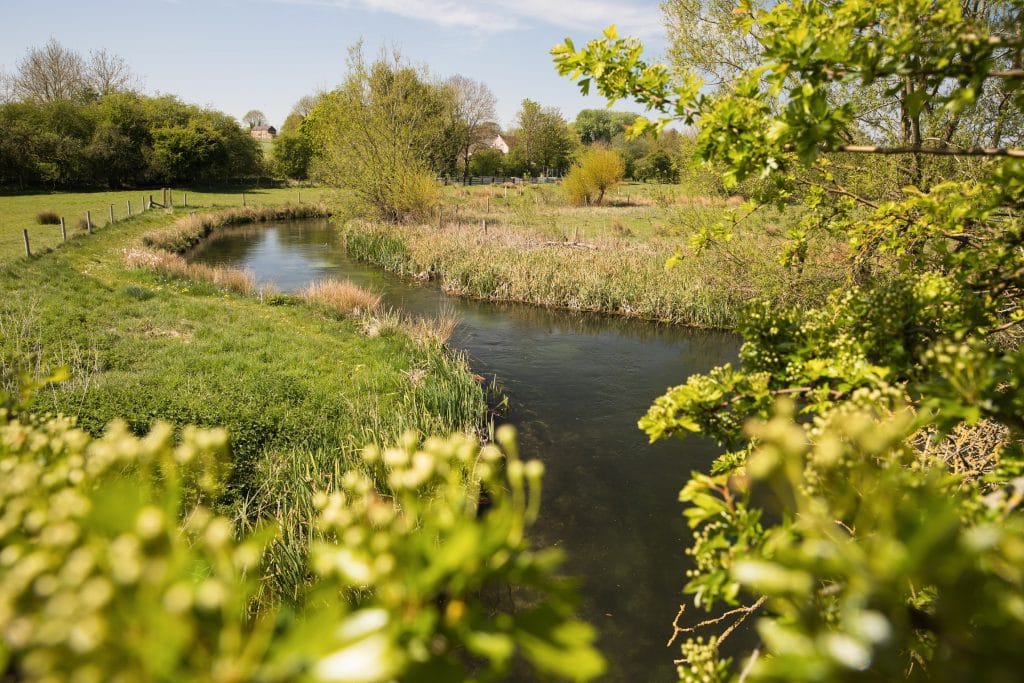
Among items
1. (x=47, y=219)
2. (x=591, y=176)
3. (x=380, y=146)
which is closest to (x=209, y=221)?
(x=47, y=219)

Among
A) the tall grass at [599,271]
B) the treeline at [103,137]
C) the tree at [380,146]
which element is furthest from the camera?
the treeline at [103,137]

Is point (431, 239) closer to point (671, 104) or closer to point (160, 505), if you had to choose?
point (671, 104)

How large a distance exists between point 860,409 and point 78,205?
44222 millimetres

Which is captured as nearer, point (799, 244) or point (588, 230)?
point (799, 244)

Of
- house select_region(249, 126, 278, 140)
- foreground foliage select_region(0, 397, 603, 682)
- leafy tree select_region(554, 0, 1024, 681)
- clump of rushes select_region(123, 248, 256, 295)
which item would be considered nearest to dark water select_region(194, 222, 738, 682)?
leafy tree select_region(554, 0, 1024, 681)

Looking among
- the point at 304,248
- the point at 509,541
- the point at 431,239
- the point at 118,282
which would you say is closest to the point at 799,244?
the point at 509,541

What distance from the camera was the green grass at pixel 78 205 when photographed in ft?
67.6

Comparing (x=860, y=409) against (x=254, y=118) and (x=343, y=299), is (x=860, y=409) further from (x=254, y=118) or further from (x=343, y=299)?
(x=254, y=118)

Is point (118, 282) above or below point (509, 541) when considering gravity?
below

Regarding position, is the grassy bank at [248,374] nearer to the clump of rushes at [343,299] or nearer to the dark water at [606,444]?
the clump of rushes at [343,299]

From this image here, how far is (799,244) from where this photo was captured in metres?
4.07

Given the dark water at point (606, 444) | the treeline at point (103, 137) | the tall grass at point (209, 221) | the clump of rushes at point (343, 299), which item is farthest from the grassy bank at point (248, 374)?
the treeline at point (103, 137)

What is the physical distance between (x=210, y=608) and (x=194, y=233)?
3371cm

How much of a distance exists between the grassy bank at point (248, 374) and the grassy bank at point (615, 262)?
570 cm
